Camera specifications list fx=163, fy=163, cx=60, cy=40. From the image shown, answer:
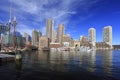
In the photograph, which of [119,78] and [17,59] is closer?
[119,78]

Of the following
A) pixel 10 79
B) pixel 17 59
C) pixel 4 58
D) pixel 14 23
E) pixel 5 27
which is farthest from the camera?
pixel 5 27

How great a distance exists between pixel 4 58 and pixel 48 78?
39.3 metres

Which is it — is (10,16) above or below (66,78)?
above

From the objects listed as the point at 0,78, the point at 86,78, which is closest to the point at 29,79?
the point at 0,78

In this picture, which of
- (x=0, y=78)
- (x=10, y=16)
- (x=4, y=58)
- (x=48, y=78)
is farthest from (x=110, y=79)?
(x=10, y=16)

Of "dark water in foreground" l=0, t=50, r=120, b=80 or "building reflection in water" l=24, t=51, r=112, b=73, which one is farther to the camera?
"building reflection in water" l=24, t=51, r=112, b=73

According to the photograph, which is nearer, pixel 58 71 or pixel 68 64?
pixel 58 71

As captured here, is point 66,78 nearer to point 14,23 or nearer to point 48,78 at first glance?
point 48,78

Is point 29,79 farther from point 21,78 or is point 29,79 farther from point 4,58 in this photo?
point 4,58

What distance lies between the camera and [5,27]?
145 meters

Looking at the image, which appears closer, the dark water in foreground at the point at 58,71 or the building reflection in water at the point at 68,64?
the dark water in foreground at the point at 58,71

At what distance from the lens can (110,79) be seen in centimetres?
3756

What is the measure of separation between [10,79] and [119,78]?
1001 inches

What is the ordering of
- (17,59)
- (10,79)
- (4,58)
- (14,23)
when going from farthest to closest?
(14,23)
(4,58)
(17,59)
(10,79)
